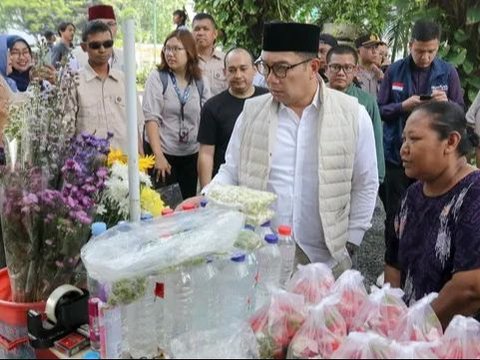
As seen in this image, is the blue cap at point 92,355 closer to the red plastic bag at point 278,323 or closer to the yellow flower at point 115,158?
the red plastic bag at point 278,323

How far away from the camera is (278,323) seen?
1.16 meters

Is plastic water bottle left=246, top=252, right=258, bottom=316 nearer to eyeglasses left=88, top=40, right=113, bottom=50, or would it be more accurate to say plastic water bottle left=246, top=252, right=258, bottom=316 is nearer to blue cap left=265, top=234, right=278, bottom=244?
blue cap left=265, top=234, right=278, bottom=244

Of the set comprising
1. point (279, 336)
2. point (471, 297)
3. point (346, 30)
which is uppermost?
point (346, 30)

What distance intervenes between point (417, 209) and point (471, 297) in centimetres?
35

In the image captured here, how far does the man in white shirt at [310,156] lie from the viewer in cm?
201

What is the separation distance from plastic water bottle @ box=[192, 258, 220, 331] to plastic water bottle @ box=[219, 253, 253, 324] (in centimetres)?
2

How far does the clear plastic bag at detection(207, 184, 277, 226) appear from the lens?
144cm

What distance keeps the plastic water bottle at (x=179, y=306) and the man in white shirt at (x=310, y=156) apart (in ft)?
2.55

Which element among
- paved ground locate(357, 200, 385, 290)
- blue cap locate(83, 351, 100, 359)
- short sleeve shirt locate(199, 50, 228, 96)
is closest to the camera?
blue cap locate(83, 351, 100, 359)

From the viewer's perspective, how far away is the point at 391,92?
12.2ft

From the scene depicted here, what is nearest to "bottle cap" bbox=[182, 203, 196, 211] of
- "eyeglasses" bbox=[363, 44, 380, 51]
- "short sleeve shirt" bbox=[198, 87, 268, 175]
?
"short sleeve shirt" bbox=[198, 87, 268, 175]

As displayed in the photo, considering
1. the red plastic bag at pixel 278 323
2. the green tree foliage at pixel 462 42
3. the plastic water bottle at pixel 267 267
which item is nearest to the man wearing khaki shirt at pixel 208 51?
the green tree foliage at pixel 462 42

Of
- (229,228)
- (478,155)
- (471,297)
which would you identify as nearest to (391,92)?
(478,155)

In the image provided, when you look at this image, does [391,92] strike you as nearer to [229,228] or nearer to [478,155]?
[478,155]
